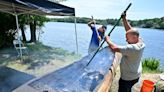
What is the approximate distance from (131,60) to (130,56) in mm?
125

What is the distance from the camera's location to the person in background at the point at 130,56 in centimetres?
317

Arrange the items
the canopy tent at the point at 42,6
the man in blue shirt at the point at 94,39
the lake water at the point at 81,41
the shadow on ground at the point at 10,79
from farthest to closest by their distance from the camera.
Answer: the lake water at the point at 81,41, the man in blue shirt at the point at 94,39, the canopy tent at the point at 42,6, the shadow on ground at the point at 10,79

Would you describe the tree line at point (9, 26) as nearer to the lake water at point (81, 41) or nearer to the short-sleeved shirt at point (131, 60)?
the lake water at point (81, 41)

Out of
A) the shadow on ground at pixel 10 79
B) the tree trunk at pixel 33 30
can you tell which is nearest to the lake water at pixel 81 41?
the tree trunk at pixel 33 30

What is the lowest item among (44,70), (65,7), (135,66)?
(44,70)

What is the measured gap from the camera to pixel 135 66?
353 centimetres

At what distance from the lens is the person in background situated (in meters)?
3.17

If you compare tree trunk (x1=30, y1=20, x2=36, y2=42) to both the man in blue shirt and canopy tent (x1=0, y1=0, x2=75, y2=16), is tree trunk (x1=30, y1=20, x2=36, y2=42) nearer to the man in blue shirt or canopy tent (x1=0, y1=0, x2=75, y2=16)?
canopy tent (x1=0, y1=0, x2=75, y2=16)

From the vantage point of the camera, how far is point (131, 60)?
3.44 metres

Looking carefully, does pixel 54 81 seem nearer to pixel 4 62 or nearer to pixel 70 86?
pixel 70 86

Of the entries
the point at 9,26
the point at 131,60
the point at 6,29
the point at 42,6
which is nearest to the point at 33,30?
the point at 9,26

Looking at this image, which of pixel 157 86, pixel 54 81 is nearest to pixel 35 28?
pixel 157 86

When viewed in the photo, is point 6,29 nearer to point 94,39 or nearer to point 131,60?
point 94,39

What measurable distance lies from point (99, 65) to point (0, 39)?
28.3ft
